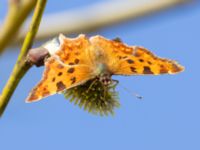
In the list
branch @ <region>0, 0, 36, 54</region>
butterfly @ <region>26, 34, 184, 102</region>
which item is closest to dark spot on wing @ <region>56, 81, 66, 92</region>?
butterfly @ <region>26, 34, 184, 102</region>

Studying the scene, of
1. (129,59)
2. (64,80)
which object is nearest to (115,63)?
(129,59)

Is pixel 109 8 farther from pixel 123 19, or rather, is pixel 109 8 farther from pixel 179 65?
pixel 179 65

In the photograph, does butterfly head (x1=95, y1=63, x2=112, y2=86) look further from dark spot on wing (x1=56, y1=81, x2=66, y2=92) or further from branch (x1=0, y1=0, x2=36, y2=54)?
branch (x1=0, y1=0, x2=36, y2=54)

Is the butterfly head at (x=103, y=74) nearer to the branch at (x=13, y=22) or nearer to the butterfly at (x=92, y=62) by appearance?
the butterfly at (x=92, y=62)

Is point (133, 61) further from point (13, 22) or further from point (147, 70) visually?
point (13, 22)

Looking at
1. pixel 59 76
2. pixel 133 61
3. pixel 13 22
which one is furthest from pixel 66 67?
pixel 13 22

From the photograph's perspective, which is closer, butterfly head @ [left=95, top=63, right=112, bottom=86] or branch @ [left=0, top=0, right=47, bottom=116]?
branch @ [left=0, top=0, right=47, bottom=116]

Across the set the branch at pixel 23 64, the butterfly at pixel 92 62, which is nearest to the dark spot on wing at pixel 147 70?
the butterfly at pixel 92 62
